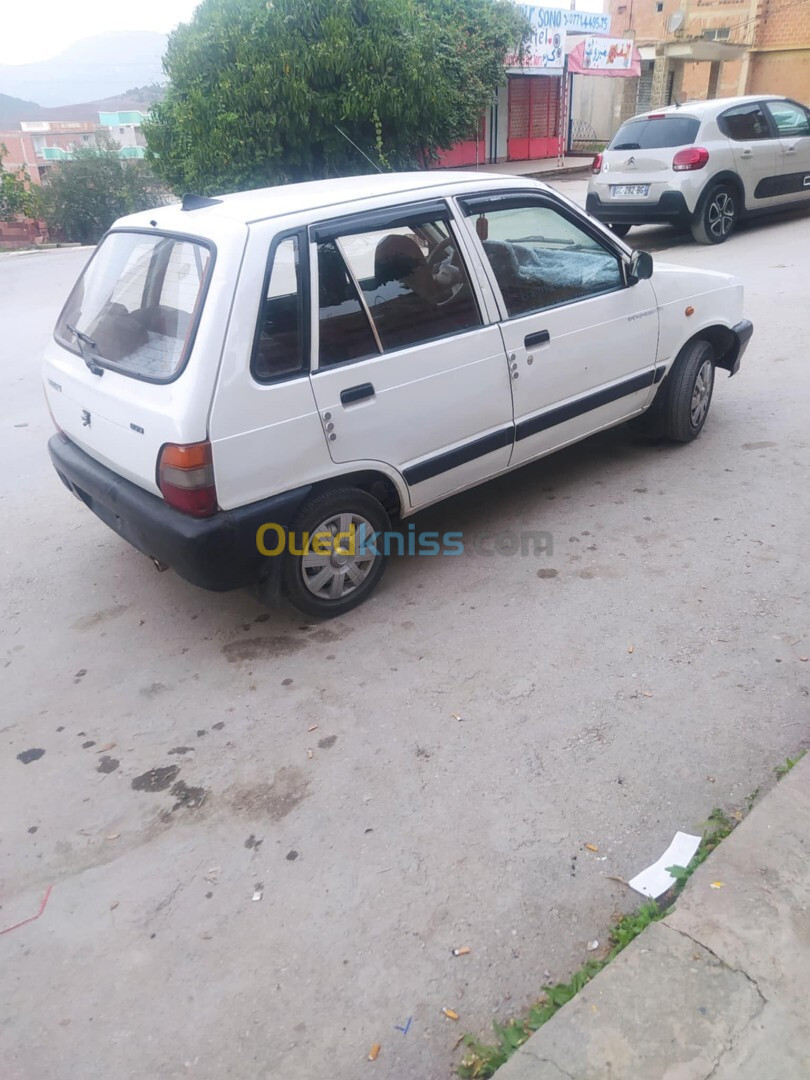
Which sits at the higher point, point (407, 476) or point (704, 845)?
point (407, 476)

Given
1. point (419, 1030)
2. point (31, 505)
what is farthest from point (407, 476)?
point (31, 505)

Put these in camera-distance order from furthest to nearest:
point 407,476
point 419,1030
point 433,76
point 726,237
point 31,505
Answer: point 726,237 < point 433,76 < point 31,505 < point 407,476 < point 419,1030

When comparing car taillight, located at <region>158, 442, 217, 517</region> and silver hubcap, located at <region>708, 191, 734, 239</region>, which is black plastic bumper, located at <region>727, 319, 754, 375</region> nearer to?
car taillight, located at <region>158, 442, 217, 517</region>

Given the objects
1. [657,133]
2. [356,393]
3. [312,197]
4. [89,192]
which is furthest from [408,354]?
[89,192]

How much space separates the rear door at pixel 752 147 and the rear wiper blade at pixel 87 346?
9.24 metres

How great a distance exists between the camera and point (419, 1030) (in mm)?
2041

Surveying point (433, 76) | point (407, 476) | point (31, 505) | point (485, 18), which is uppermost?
point (485, 18)

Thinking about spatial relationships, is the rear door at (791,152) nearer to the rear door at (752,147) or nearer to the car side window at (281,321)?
the rear door at (752,147)

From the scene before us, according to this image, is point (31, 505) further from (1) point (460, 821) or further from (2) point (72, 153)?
(2) point (72, 153)

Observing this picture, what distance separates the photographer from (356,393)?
339 centimetres

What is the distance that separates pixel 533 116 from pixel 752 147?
17388mm

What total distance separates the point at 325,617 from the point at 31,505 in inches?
94.2

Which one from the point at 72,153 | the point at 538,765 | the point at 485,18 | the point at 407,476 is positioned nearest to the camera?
the point at 538,765

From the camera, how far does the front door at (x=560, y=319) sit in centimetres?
395
